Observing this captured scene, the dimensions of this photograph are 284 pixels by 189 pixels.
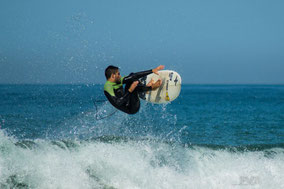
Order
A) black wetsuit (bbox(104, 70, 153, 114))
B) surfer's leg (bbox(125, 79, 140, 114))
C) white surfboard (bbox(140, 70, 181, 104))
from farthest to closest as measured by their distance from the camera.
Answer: white surfboard (bbox(140, 70, 181, 104)), surfer's leg (bbox(125, 79, 140, 114)), black wetsuit (bbox(104, 70, 153, 114))

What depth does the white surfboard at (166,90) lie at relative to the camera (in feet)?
28.2

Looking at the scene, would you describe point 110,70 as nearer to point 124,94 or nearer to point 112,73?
point 112,73

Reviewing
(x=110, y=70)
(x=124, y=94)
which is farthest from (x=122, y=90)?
(x=110, y=70)

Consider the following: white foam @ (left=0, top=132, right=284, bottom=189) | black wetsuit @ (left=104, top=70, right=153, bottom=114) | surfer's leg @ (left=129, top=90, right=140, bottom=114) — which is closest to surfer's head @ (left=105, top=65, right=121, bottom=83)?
black wetsuit @ (left=104, top=70, right=153, bottom=114)

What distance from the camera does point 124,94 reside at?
24.9 feet

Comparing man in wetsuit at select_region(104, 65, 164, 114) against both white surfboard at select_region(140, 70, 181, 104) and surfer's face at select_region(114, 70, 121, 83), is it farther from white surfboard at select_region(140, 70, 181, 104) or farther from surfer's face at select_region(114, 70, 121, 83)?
white surfboard at select_region(140, 70, 181, 104)

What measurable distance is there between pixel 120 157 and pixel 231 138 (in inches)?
278

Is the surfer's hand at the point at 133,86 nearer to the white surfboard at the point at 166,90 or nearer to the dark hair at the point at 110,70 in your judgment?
the dark hair at the point at 110,70

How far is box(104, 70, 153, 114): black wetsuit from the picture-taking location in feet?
24.6

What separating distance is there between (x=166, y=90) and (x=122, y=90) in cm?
147

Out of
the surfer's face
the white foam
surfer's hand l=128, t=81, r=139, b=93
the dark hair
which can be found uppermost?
the dark hair

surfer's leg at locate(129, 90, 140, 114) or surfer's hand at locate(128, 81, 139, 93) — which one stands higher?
surfer's hand at locate(128, 81, 139, 93)

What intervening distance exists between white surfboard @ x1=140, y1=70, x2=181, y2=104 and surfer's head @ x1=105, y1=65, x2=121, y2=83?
4.61 ft

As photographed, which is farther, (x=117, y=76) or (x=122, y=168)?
(x=122, y=168)
